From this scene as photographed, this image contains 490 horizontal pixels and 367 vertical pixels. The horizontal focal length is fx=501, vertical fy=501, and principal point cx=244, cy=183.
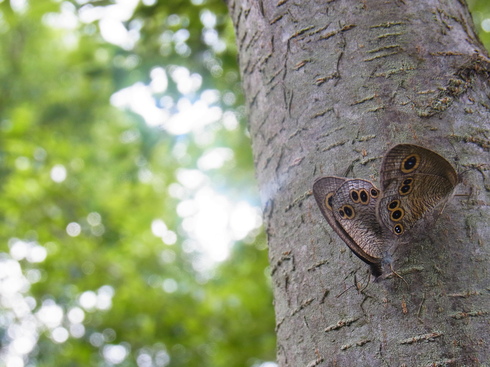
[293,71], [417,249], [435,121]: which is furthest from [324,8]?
[417,249]

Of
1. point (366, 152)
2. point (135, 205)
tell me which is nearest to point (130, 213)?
point (135, 205)

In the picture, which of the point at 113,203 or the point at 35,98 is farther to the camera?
the point at 35,98

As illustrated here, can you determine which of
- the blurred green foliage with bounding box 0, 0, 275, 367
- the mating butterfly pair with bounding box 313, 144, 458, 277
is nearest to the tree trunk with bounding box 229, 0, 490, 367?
the mating butterfly pair with bounding box 313, 144, 458, 277

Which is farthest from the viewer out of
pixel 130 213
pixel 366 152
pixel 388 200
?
pixel 130 213

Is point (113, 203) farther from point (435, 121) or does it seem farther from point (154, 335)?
point (435, 121)

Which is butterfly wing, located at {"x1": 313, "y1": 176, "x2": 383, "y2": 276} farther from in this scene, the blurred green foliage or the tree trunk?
the blurred green foliage

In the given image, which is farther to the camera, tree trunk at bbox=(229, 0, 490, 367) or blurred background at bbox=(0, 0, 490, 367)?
blurred background at bbox=(0, 0, 490, 367)

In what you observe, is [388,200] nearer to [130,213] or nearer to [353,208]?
[353,208]
